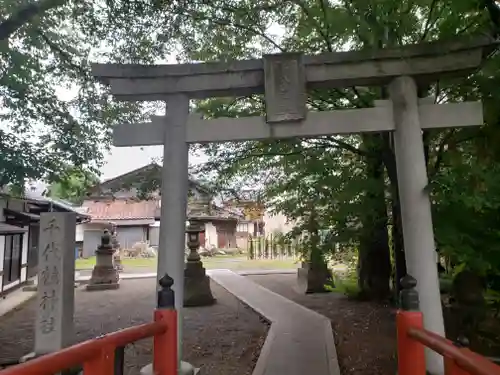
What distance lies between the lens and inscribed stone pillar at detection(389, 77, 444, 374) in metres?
4.00

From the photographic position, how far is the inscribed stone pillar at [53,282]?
489cm

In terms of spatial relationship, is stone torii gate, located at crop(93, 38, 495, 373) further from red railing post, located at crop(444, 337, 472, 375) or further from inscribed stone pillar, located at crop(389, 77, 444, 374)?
red railing post, located at crop(444, 337, 472, 375)

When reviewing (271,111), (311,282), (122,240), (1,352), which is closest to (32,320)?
(1,352)

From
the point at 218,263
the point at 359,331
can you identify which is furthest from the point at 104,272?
the point at 218,263

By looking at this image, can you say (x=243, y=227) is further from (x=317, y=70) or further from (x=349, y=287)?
(x=317, y=70)

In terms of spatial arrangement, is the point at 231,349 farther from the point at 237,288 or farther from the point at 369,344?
the point at 237,288

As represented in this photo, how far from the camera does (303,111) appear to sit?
4.36 m

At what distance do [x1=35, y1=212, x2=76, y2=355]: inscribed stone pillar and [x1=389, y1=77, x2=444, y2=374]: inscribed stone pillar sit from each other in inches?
149

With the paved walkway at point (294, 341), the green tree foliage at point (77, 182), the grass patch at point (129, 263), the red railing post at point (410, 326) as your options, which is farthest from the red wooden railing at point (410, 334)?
the grass patch at point (129, 263)

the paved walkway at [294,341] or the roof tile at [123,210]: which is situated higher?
the roof tile at [123,210]

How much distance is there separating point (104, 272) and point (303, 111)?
45.6 feet

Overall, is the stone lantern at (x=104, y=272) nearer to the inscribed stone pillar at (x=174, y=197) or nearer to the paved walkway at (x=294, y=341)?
the paved walkway at (x=294, y=341)

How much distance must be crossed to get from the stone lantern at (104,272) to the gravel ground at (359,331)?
746 cm

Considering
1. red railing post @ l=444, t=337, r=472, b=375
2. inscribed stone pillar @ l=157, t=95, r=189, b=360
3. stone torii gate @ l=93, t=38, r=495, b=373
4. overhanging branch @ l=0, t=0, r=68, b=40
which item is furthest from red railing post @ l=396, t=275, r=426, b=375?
overhanging branch @ l=0, t=0, r=68, b=40
